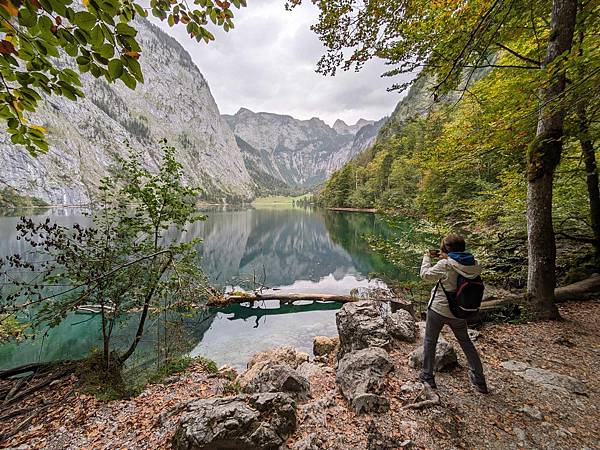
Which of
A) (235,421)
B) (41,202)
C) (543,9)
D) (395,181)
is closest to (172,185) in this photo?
(235,421)

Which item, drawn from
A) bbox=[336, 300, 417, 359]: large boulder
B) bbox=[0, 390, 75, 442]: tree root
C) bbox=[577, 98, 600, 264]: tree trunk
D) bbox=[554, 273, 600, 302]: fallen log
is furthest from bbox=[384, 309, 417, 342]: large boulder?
bbox=[0, 390, 75, 442]: tree root

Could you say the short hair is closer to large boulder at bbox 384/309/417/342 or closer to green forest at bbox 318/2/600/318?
green forest at bbox 318/2/600/318

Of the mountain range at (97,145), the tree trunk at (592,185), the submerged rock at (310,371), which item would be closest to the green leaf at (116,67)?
the submerged rock at (310,371)

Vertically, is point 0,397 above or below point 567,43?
below

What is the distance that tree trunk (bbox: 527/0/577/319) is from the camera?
4.58 metres

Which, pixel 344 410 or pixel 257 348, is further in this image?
pixel 257 348

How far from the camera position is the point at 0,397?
4984mm

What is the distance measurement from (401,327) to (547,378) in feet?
8.39

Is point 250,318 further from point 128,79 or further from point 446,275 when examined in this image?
point 128,79

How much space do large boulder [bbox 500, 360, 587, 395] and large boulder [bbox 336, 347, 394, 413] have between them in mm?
1813

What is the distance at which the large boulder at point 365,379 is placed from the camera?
12.3ft

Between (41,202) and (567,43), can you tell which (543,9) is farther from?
(41,202)

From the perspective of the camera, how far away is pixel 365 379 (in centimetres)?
425

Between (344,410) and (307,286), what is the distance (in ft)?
45.0
